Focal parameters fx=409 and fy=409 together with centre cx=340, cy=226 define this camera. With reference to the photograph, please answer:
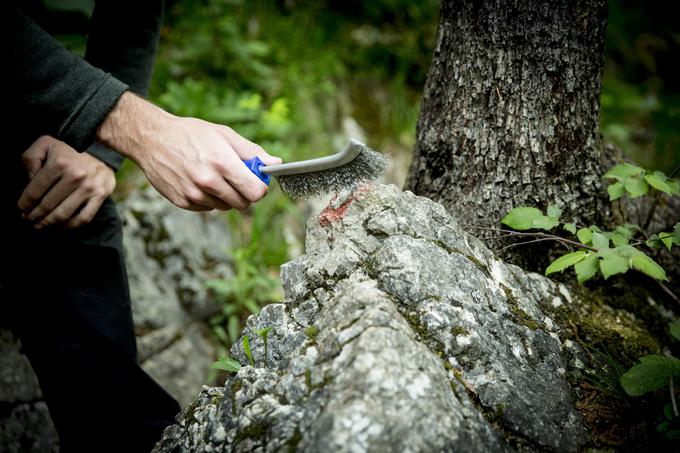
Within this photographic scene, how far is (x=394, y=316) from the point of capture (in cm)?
125

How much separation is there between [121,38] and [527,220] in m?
2.27

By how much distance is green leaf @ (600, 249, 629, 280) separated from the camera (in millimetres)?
1309

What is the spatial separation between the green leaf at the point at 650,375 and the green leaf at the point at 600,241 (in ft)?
1.27

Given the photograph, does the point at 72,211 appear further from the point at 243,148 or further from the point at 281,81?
the point at 281,81

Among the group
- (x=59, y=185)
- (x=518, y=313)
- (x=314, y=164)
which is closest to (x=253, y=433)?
(x=314, y=164)

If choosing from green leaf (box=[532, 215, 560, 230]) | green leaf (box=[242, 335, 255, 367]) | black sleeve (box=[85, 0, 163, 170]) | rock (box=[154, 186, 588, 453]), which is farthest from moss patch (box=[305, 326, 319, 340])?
black sleeve (box=[85, 0, 163, 170])

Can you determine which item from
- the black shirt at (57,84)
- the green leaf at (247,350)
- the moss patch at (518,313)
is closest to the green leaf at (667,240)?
the moss patch at (518,313)

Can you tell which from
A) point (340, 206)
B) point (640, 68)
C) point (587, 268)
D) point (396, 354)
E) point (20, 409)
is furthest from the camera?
point (640, 68)

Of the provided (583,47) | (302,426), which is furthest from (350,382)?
(583,47)

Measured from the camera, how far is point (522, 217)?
1.65 m

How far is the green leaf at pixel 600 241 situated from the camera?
4.82ft

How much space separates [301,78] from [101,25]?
255 centimetres

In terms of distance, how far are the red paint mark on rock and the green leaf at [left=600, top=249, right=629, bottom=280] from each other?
85cm

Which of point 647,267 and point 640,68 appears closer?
point 647,267
